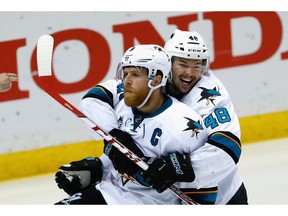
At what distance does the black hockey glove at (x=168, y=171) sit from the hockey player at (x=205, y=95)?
161 mm

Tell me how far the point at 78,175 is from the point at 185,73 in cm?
55

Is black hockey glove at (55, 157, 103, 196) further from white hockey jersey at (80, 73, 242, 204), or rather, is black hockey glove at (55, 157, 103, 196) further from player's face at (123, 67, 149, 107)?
player's face at (123, 67, 149, 107)

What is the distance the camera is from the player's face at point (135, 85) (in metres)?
3.14

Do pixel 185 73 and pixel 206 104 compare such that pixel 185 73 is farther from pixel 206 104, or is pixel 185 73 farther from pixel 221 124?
pixel 221 124

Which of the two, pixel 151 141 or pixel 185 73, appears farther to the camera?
pixel 185 73

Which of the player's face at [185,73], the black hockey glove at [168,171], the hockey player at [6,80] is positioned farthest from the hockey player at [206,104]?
the hockey player at [6,80]

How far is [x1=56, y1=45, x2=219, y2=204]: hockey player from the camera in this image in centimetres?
310

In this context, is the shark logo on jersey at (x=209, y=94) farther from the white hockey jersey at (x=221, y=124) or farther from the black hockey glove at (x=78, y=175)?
the black hockey glove at (x=78, y=175)

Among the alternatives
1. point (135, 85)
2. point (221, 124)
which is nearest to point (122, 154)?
point (135, 85)

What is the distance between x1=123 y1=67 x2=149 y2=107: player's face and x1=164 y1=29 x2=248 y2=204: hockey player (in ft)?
0.79

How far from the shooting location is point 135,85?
3.14 metres

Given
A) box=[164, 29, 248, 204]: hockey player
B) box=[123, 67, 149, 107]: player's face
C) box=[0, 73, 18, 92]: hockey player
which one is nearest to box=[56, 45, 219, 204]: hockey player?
box=[123, 67, 149, 107]: player's face

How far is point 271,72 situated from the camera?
5.40 m

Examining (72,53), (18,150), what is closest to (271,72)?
(72,53)
